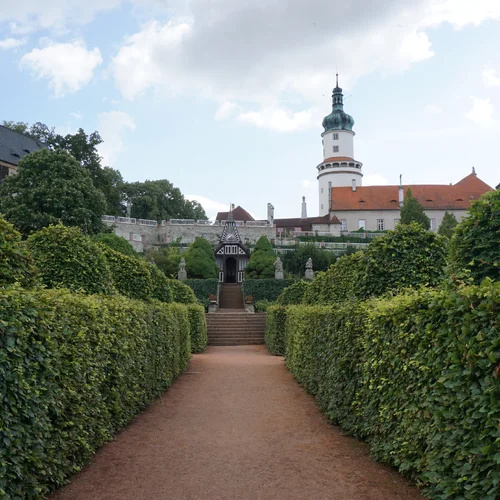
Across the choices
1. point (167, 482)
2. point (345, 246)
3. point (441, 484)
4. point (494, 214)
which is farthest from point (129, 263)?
point (345, 246)

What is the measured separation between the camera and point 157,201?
69.2 m

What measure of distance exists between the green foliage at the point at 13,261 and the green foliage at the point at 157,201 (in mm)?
60532

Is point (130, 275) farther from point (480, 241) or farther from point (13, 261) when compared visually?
point (480, 241)

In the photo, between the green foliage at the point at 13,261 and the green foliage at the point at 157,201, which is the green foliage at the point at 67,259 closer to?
the green foliage at the point at 13,261

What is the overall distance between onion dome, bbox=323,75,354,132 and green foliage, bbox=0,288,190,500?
7798 cm

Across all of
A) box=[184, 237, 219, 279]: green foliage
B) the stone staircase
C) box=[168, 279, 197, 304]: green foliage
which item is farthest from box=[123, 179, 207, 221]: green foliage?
box=[168, 279, 197, 304]: green foliage

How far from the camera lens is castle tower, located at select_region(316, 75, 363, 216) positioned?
80188mm

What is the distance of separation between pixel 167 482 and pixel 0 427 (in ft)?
6.31

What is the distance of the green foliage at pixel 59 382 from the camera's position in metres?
3.75

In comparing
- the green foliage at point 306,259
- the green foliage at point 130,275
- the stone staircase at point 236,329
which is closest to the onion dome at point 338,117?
the green foliage at point 306,259

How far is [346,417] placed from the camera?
6875 millimetres

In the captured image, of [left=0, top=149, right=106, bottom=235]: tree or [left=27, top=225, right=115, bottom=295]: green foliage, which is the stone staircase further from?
[left=27, top=225, right=115, bottom=295]: green foliage

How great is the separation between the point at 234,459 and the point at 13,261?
3.38 m

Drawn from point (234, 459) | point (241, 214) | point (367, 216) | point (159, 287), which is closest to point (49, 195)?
point (159, 287)
